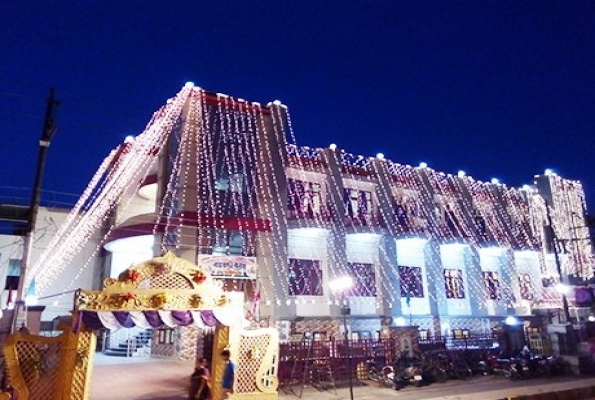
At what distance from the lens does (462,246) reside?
97.3 feet

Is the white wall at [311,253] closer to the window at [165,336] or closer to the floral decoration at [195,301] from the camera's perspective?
the window at [165,336]

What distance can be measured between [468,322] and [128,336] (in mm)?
21181

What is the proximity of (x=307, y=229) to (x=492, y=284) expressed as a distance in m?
15.7

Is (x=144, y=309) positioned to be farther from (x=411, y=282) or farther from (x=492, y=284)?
(x=492, y=284)

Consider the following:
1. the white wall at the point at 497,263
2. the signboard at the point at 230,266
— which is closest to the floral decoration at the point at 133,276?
the signboard at the point at 230,266

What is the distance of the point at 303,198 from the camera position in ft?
80.7

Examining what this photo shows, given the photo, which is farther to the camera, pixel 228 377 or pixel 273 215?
pixel 273 215

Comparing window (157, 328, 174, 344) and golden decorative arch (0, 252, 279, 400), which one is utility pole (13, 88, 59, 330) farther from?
window (157, 328, 174, 344)

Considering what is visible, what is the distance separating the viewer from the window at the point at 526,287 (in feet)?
104

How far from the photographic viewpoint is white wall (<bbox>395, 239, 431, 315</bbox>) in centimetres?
2717

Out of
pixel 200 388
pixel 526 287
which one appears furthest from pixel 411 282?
pixel 200 388

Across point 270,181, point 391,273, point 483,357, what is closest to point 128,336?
point 270,181

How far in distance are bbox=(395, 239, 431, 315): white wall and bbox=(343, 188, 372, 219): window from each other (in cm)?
283

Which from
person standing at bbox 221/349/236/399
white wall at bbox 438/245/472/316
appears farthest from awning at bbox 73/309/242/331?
white wall at bbox 438/245/472/316
